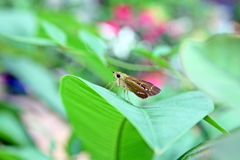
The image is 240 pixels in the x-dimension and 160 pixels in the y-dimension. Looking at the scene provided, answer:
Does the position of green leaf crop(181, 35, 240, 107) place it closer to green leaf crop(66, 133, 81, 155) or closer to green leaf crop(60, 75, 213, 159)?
green leaf crop(60, 75, 213, 159)

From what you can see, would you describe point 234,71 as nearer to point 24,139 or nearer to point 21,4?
point 24,139

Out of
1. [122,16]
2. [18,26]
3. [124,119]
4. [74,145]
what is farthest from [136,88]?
[122,16]

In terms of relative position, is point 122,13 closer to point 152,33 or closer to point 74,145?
point 152,33

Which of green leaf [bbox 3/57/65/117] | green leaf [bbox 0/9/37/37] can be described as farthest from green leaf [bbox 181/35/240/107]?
green leaf [bbox 3/57/65/117]

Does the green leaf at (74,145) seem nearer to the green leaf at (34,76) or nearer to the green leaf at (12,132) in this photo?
the green leaf at (12,132)

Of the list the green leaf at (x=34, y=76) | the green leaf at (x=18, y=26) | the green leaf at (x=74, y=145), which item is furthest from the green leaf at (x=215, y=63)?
the green leaf at (x=34, y=76)

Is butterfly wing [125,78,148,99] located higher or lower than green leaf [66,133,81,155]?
lower

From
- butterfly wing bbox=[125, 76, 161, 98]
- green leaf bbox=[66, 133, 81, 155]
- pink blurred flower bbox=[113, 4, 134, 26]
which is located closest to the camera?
butterfly wing bbox=[125, 76, 161, 98]
